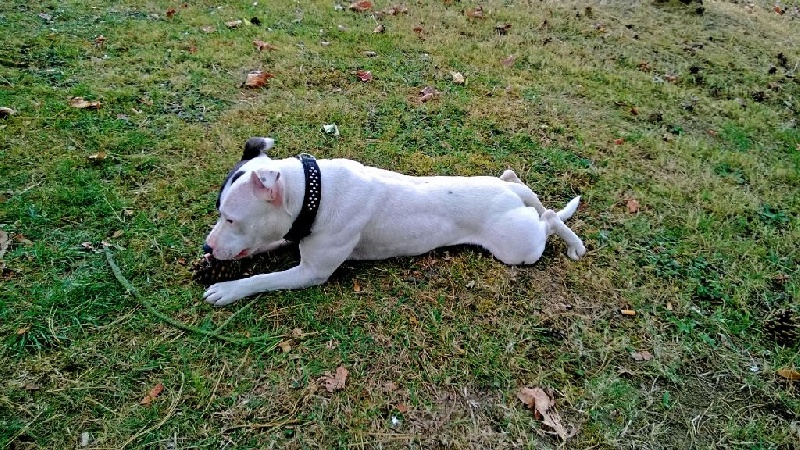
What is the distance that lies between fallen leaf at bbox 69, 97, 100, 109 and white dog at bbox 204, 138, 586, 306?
2398 mm

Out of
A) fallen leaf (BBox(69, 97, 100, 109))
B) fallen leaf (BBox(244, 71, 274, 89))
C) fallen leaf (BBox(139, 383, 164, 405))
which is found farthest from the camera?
fallen leaf (BBox(244, 71, 274, 89))

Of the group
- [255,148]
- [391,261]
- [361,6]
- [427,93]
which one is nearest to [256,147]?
[255,148]

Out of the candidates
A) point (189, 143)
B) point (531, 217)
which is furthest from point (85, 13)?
point (531, 217)

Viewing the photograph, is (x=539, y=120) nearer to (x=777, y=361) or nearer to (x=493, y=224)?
(x=493, y=224)

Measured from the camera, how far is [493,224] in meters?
3.81

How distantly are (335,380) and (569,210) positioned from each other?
2.42 m

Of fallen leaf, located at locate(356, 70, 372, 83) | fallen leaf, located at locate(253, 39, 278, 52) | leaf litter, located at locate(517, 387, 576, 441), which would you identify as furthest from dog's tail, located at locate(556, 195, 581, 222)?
fallen leaf, located at locate(253, 39, 278, 52)

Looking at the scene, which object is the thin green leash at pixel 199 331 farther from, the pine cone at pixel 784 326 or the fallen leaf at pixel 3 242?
the pine cone at pixel 784 326

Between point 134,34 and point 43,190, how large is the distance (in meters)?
3.17

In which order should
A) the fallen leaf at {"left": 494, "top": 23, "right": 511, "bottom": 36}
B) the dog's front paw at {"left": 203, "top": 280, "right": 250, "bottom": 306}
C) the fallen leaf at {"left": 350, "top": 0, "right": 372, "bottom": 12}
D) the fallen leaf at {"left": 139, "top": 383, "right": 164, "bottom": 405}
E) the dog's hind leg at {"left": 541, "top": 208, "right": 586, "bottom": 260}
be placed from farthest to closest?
1. the fallen leaf at {"left": 350, "top": 0, "right": 372, "bottom": 12}
2. the fallen leaf at {"left": 494, "top": 23, "right": 511, "bottom": 36}
3. the dog's hind leg at {"left": 541, "top": 208, "right": 586, "bottom": 260}
4. the dog's front paw at {"left": 203, "top": 280, "right": 250, "bottom": 306}
5. the fallen leaf at {"left": 139, "top": 383, "right": 164, "bottom": 405}

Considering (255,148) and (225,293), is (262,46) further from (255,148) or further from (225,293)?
(225,293)

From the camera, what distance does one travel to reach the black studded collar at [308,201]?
130 inches

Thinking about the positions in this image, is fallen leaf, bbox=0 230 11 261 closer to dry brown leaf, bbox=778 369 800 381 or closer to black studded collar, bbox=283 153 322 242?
black studded collar, bbox=283 153 322 242

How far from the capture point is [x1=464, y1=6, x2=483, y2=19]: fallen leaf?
813 cm
